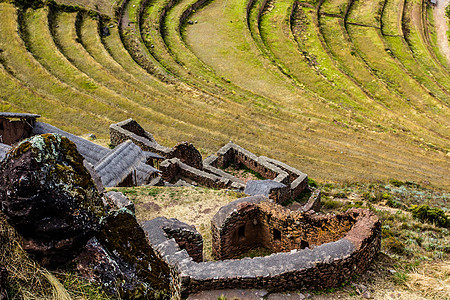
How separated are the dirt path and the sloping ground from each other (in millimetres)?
1365

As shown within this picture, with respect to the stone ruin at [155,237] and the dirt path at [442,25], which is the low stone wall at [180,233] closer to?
the stone ruin at [155,237]

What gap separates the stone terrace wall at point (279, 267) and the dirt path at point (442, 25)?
59927 millimetres

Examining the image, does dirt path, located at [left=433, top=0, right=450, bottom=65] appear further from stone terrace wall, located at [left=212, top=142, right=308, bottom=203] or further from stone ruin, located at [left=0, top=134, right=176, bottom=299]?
stone ruin, located at [left=0, top=134, right=176, bottom=299]

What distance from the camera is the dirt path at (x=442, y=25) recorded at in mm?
64537

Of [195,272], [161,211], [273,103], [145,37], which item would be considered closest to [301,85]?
[273,103]

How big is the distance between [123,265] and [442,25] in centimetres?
7586

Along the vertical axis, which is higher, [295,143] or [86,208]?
[86,208]

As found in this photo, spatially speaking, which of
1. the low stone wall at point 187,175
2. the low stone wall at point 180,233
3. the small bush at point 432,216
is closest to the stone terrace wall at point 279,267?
the low stone wall at point 180,233

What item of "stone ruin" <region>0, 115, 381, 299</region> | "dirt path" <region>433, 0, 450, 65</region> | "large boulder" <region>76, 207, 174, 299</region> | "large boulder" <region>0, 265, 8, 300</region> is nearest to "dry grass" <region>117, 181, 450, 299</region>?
"stone ruin" <region>0, 115, 381, 299</region>

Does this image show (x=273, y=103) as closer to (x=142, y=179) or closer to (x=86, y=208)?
(x=142, y=179)

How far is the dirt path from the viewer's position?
64.5 metres

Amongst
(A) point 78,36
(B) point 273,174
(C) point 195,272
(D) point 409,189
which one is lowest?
(D) point 409,189

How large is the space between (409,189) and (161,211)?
2227cm

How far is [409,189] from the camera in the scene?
3144 cm
